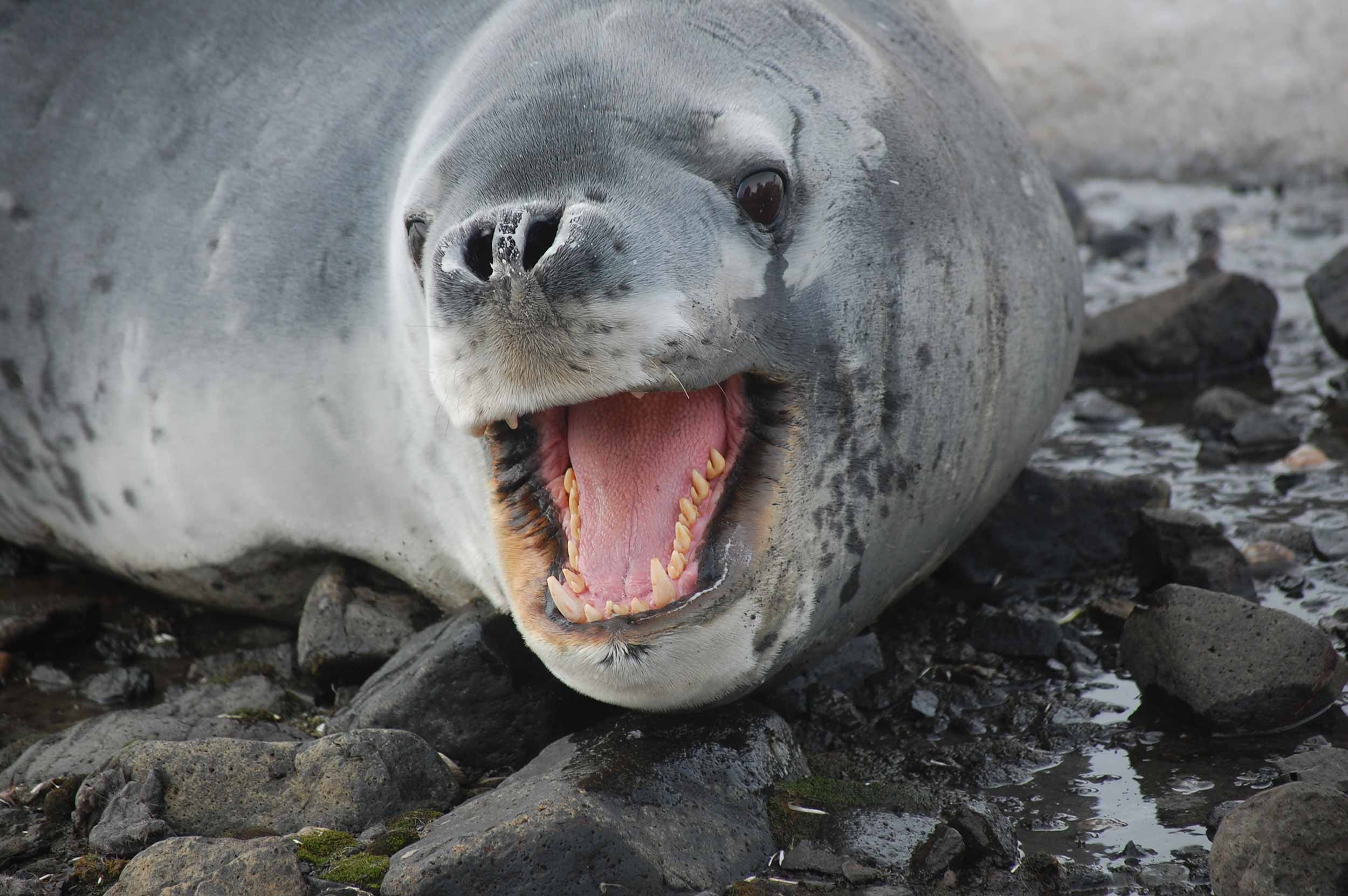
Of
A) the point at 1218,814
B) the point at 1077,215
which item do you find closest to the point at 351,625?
the point at 1218,814

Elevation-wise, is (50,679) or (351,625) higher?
(351,625)

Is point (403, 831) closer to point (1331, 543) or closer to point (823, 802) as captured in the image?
point (823, 802)

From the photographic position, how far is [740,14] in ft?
9.97

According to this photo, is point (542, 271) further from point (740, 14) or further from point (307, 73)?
point (307, 73)

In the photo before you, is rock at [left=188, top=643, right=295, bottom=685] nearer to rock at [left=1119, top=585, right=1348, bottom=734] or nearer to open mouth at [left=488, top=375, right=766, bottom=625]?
open mouth at [left=488, top=375, right=766, bottom=625]

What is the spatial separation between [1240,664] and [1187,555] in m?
0.62

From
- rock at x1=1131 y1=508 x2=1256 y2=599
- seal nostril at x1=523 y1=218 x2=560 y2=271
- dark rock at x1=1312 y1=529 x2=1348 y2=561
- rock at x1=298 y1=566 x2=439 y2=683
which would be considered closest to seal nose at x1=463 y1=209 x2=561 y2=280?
seal nostril at x1=523 y1=218 x2=560 y2=271

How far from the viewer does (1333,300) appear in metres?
5.21

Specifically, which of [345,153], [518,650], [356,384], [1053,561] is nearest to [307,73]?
[345,153]

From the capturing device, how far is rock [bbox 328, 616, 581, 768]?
10.4 feet

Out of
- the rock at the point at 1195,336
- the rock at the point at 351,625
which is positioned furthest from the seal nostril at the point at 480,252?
the rock at the point at 1195,336

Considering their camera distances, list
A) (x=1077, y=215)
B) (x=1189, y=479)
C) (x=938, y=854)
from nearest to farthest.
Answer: (x=938, y=854) → (x=1189, y=479) → (x=1077, y=215)

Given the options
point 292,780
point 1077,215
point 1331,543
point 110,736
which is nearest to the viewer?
point 292,780

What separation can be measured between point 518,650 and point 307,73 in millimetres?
1762
